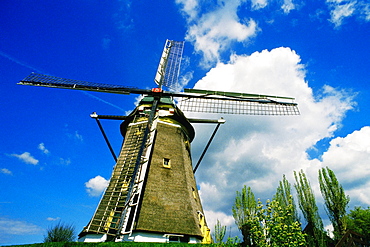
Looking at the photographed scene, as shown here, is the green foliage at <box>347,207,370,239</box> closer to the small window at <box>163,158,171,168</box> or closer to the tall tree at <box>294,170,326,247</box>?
the tall tree at <box>294,170,326,247</box>

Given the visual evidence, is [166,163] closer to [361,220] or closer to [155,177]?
[155,177]

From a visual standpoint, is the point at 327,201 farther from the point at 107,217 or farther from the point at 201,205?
the point at 107,217

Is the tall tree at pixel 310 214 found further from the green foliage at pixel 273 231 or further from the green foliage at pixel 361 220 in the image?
the green foliage at pixel 361 220

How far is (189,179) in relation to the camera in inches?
531

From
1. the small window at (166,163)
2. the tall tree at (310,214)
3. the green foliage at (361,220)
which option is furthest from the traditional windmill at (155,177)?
the green foliage at (361,220)

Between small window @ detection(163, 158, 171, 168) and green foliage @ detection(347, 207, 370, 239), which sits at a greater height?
green foliage @ detection(347, 207, 370, 239)

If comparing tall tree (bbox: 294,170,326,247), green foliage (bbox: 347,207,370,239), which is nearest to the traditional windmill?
tall tree (bbox: 294,170,326,247)

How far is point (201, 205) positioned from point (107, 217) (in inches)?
240

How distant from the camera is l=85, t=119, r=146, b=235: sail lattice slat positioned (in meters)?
10.8

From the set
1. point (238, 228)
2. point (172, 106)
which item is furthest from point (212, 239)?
point (172, 106)

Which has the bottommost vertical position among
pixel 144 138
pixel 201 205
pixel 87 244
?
pixel 87 244

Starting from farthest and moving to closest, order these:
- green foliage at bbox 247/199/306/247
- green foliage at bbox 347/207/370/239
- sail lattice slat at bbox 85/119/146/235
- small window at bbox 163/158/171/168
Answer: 1. green foliage at bbox 347/207/370/239
2. small window at bbox 163/158/171/168
3. sail lattice slat at bbox 85/119/146/235
4. green foliage at bbox 247/199/306/247

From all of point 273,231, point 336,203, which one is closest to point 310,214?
point 336,203

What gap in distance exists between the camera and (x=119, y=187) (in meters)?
11.8
